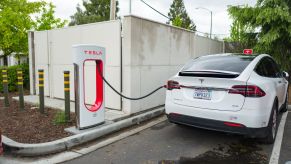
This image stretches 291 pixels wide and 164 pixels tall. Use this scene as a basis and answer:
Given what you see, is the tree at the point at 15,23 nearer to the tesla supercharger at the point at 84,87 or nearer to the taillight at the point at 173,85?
the tesla supercharger at the point at 84,87

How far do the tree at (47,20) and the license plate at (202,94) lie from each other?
11076 mm

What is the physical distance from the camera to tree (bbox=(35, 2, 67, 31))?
12.9 m

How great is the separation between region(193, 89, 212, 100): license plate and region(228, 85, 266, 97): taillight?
397mm

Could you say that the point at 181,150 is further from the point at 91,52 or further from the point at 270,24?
the point at 270,24

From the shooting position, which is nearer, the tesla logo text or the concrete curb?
the concrete curb

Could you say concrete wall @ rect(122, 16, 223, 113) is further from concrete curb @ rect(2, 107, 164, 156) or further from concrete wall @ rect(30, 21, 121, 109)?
concrete curb @ rect(2, 107, 164, 156)

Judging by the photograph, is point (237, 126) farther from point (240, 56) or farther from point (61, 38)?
point (61, 38)

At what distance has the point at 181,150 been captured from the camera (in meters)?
4.27

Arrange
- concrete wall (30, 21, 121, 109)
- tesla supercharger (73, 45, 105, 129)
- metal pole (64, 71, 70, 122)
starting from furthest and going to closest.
A: concrete wall (30, 21, 121, 109)
metal pole (64, 71, 70, 122)
tesla supercharger (73, 45, 105, 129)

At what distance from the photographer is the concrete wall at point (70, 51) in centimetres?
657

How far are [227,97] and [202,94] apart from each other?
0.43 m

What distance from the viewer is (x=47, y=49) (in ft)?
28.0

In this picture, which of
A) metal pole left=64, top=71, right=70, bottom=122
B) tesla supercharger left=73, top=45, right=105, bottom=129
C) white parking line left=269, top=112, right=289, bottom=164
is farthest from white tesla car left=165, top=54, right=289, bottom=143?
metal pole left=64, top=71, right=70, bottom=122

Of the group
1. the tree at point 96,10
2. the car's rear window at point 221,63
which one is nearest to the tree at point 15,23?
the car's rear window at point 221,63
